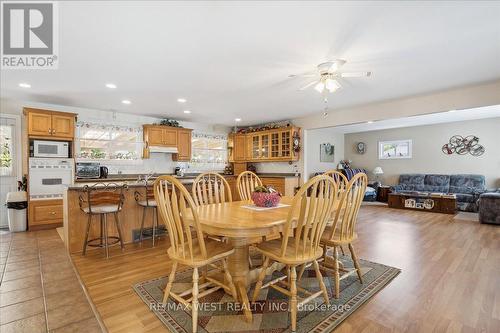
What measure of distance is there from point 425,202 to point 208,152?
5.89 meters

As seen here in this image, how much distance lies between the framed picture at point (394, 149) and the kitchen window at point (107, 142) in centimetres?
759

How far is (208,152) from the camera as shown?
7.27 meters

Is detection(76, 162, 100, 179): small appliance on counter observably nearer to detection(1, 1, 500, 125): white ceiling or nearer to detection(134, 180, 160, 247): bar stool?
detection(1, 1, 500, 125): white ceiling

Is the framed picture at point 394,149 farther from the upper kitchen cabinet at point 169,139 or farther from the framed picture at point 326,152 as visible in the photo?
the upper kitchen cabinet at point 169,139

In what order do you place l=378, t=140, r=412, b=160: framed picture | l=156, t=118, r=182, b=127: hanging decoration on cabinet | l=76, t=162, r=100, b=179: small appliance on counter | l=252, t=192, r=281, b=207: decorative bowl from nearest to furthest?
l=252, t=192, r=281, b=207: decorative bowl → l=76, t=162, r=100, b=179: small appliance on counter → l=156, t=118, r=182, b=127: hanging decoration on cabinet → l=378, t=140, r=412, b=160: framed picture

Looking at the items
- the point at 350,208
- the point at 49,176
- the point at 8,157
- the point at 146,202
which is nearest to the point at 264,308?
the point at 350,208

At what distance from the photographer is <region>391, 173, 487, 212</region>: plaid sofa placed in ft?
20.0

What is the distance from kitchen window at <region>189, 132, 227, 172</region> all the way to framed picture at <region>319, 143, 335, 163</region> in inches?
121

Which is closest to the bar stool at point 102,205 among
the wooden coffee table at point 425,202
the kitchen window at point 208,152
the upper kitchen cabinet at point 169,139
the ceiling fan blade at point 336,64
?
the upper kitchen cabinet at point 169,139

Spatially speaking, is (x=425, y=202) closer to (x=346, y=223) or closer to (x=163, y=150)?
(x=346, y=223)

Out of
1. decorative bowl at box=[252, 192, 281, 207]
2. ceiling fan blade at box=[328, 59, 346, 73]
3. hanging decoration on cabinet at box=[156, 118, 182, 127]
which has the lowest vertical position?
decorative bowl at box=[252, 192, 281, 207]

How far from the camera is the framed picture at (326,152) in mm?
7953

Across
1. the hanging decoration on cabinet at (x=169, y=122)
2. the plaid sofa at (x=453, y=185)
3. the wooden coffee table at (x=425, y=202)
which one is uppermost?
the hanging decoration on cabinet at (x=169, y=122)

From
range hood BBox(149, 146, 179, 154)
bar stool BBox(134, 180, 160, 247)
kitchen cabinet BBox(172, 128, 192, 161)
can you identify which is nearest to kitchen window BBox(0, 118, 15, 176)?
A: range hood BBox(149, 146, 179, 154)
